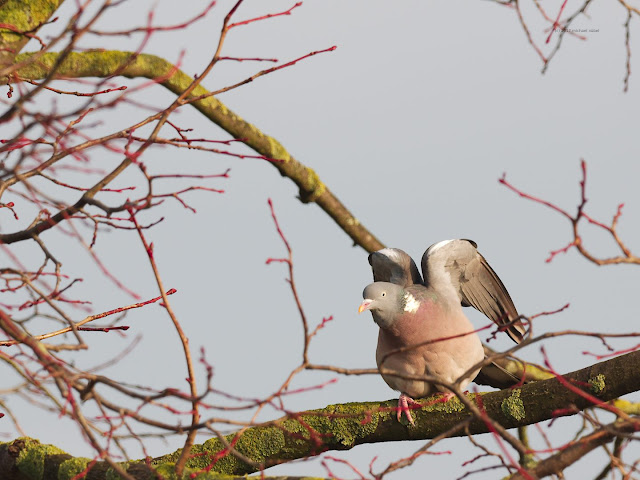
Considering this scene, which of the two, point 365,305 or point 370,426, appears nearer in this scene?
point 370,426

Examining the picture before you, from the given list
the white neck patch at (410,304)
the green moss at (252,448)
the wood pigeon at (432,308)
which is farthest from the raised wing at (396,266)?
the green moss at (252,448)

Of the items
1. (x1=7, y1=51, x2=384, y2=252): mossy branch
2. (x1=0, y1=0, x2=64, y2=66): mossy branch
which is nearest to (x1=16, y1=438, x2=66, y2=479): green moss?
(x1=7, y1=51, x2=384, y2=252): mossy branch

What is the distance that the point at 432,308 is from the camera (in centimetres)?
388

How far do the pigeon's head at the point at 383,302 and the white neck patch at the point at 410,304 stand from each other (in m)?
0.02

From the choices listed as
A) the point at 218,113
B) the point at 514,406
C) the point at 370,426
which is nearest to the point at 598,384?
the point at 514,406

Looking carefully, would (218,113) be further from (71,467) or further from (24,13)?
(71,467)

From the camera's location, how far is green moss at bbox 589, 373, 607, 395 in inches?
127

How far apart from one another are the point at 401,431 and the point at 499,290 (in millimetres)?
1064

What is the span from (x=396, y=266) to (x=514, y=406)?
1.02 m

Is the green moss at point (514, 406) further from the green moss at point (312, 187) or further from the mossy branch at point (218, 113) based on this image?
the green moss at point (312, 187)

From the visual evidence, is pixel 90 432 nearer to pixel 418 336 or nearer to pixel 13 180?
pixel 13 180

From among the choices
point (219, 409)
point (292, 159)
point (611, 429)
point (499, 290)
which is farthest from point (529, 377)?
point (219, 409)

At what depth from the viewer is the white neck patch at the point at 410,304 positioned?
3828 millimetres

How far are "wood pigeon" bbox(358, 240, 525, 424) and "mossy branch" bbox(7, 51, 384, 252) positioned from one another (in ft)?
2.73
